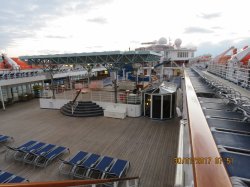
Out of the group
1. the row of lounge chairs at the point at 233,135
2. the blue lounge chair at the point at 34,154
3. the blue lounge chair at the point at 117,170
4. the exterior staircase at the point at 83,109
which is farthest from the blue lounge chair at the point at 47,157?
the row of lounge chairs at the point at 233,135

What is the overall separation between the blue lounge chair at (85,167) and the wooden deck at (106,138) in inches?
19.2

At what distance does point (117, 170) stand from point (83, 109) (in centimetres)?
769

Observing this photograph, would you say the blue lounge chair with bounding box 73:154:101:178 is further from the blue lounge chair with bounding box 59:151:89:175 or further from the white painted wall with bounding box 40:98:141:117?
the white painted wall with bounding box 40:98:141:117

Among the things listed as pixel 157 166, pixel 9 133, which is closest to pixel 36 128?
pixel 9 133

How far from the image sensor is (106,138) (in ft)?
29.0

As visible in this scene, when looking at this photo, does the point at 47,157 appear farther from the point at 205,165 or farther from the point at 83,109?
the point at 205,165

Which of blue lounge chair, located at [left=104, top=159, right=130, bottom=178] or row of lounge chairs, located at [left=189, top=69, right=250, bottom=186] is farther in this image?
blue lounge chair, located at [left=104, top=159, right=130, bottom=178]

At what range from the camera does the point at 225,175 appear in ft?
3.11

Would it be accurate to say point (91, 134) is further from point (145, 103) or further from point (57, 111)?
point (57, 111)

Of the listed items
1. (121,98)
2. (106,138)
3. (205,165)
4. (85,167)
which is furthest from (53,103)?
(205,165)

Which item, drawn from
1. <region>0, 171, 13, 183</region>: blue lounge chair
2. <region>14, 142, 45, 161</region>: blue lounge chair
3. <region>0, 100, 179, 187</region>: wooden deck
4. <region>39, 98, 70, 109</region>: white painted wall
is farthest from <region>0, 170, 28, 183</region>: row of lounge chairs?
<region>39, 98, 70, 109</region>: white painted wall

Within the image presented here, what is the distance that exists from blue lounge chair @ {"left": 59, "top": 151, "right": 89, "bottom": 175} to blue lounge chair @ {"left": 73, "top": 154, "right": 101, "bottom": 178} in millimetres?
172

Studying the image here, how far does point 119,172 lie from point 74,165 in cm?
162

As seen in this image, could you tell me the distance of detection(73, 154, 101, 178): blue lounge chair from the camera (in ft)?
18.9
